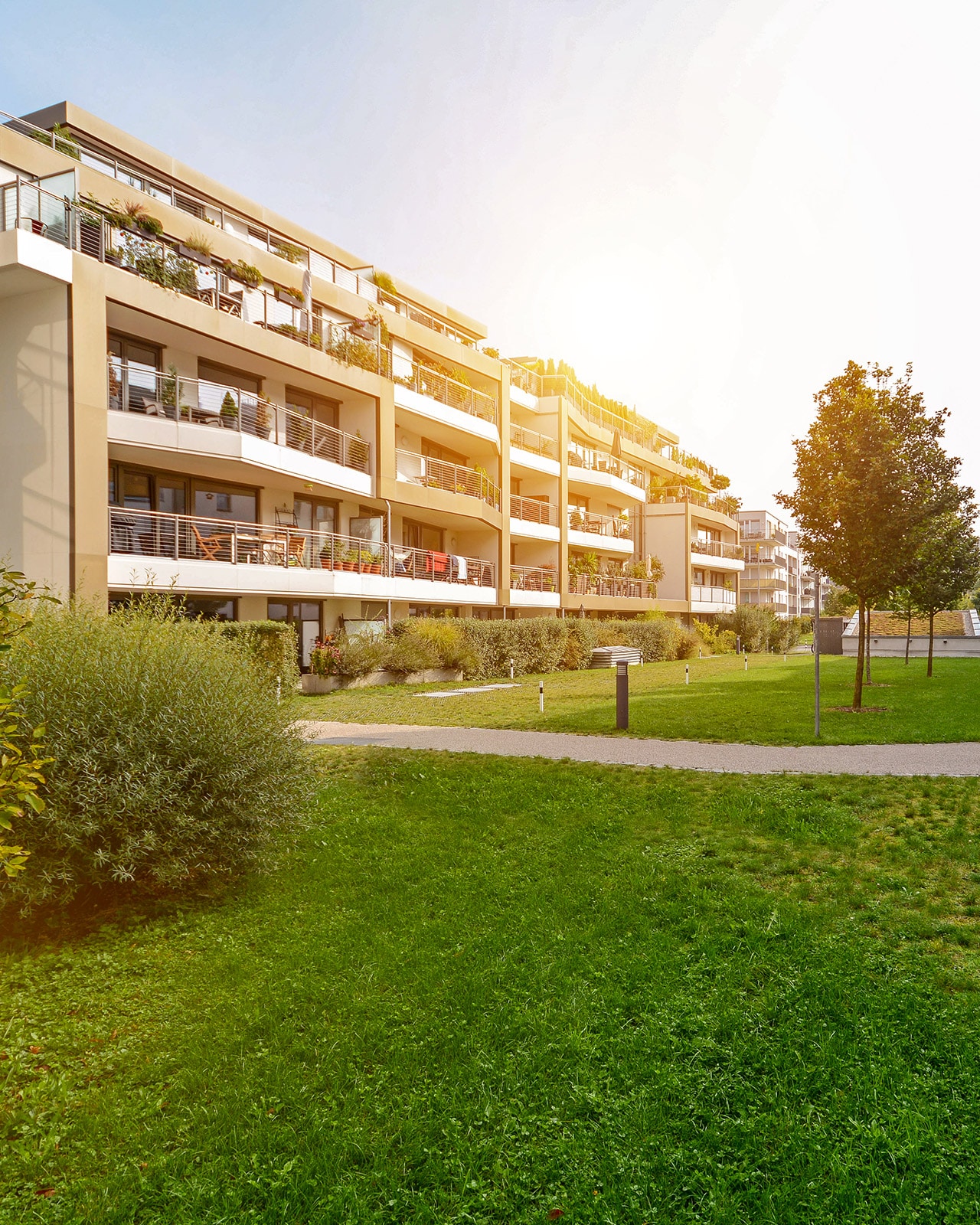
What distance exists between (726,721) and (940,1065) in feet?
37.5

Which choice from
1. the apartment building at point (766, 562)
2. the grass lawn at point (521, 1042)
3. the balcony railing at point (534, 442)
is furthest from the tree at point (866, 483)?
the apartment building at point (766, 562)

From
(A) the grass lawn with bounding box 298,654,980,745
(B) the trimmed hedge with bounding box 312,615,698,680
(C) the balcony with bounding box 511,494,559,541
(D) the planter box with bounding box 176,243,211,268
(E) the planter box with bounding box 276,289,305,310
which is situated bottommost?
(A) the grass lawn with bounding box 298,654,980,745

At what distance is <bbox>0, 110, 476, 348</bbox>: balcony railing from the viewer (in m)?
19.7

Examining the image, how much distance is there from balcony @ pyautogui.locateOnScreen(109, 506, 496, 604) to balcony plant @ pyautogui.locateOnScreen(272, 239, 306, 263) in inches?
354

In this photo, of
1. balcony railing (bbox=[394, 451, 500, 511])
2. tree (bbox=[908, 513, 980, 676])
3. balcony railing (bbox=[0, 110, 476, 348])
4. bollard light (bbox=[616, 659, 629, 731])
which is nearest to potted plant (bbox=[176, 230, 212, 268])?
balcony railing (bbox=[0, 110, 476, 348])

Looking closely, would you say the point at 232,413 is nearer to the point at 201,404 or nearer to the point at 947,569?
the point at 201,404

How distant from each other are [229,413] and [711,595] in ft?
140

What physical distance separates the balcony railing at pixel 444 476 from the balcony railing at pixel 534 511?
8.32 feet

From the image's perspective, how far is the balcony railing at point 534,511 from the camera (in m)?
37.2

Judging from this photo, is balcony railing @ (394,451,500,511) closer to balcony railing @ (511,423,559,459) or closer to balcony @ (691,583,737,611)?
balcony railing @ (511,423,559,459)

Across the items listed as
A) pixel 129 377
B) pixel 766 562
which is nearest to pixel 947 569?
pixel 129 377

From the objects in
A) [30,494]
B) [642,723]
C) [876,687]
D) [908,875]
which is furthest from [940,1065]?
[876,687]

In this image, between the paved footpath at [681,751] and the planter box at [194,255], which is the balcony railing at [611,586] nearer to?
the planter box at [194,255]

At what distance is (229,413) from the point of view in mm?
20797
